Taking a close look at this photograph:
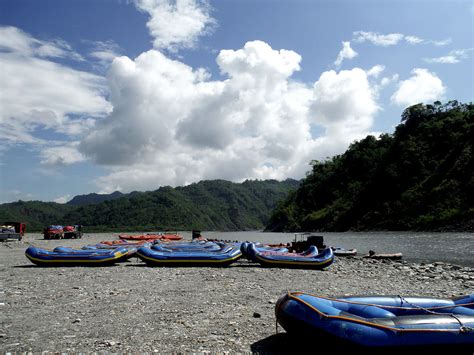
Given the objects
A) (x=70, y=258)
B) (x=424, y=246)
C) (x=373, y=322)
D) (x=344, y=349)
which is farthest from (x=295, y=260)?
(x=424, y=246)

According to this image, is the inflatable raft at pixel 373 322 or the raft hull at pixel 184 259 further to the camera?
the raft hull at pixel 184 259

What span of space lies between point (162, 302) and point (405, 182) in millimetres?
106453

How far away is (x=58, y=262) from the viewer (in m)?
19.3

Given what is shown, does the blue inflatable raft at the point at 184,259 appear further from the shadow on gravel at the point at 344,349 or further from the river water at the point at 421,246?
the river water at the point at 421,246

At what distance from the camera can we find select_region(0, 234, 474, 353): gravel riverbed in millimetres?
7402

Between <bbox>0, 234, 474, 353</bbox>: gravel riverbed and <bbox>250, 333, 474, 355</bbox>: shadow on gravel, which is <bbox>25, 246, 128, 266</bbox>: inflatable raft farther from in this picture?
<bbox>250, 333, 474, 355</bbox>: shadow on gravel

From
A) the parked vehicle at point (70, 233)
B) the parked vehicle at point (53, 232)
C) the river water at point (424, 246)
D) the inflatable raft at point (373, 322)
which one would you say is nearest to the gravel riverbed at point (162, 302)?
the inflatable raft at point (373, 322)

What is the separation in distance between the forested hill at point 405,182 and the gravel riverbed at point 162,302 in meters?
70.5

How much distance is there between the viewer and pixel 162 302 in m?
10.9

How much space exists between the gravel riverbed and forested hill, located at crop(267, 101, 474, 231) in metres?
70.5

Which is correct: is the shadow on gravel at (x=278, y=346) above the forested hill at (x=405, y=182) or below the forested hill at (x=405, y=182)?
below

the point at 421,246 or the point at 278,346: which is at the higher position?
the point at 278,346

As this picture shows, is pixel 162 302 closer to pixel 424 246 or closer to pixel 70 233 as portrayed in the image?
pixel 424 246

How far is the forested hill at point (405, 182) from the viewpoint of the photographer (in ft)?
287
